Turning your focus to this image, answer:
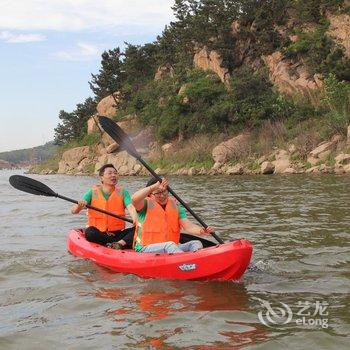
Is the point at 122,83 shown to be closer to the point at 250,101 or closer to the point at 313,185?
the point at 250,101

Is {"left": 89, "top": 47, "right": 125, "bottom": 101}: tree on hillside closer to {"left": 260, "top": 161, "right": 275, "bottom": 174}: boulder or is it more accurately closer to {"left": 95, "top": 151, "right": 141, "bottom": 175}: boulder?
{"left": 95, "top": 151, "right": 141, "bottom": 175}: boulder

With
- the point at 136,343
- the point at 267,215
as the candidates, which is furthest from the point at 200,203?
the point at 136,343

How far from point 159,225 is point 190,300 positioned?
1190 millimetres

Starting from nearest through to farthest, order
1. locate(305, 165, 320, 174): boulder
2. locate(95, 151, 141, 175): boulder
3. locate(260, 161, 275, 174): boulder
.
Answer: locate(305, 165, 320, 174): boulder → locate(260, 161, 275, 174): boulder → locate(95, 151, 141, 175): boulder

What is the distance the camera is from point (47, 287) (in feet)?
17.3

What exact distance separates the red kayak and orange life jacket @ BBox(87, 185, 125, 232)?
110 centimetres

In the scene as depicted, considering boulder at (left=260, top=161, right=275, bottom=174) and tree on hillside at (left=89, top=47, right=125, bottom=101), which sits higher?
tree on hillside at (left=89, top=47, right=125, bottom=101)

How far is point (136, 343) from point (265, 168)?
64.0 ft

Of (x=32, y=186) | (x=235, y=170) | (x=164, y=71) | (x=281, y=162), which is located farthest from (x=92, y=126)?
(x=32, y=186)

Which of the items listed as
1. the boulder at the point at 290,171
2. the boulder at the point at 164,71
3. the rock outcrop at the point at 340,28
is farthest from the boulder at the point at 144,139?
the boulder at the point at 290,171

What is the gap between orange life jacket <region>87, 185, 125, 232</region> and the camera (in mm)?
6699

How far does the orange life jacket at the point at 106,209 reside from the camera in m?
6.70
